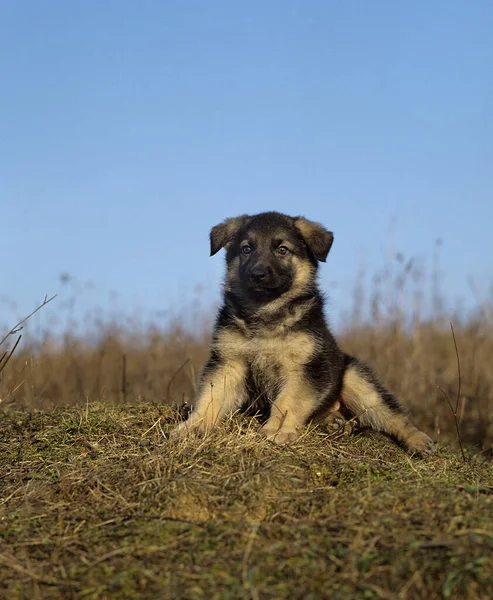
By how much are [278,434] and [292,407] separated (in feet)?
1.04

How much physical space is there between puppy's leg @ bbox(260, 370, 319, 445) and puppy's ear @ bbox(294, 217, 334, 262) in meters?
0.94

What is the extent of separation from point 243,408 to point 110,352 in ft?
18.8

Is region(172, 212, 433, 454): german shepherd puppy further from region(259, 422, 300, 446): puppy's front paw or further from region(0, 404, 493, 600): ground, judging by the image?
region(0, 404, 493, 600): ground

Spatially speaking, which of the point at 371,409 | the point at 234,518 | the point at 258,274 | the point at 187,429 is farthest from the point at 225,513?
the point at 371,409

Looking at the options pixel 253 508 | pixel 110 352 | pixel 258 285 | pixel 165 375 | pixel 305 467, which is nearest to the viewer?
pixel 253 508

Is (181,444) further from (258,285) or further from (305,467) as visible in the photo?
(258,285)

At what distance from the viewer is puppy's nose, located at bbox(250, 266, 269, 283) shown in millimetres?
4984

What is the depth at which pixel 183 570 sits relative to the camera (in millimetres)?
2844

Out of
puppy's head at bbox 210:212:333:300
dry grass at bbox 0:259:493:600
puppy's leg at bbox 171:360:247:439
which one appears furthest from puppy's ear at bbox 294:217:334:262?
dry grass at bbox 0:259:493:600

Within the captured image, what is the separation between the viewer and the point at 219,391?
16.2 feet

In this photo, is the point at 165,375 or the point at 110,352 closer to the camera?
the point at 165,375

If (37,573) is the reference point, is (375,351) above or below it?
below

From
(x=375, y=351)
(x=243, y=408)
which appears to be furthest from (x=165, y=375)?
(x=243, y=408)

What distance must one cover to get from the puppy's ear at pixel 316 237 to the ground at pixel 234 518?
4.34 feet
